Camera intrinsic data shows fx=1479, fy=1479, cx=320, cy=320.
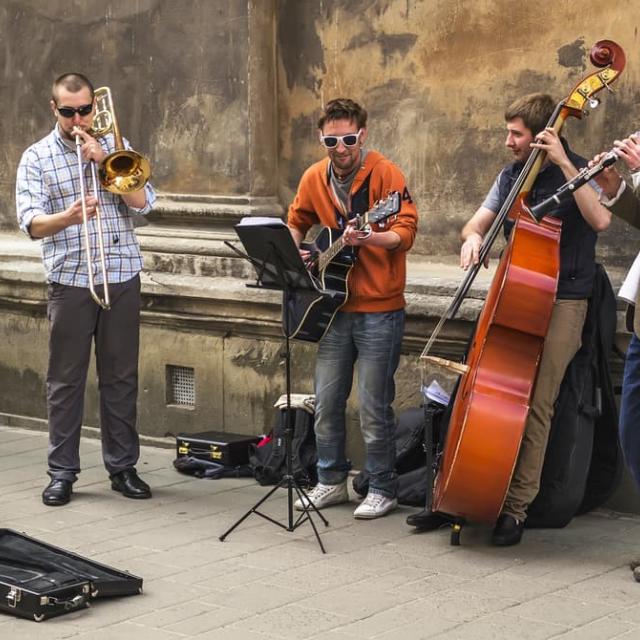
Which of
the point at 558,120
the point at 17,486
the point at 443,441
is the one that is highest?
the point at 558,120

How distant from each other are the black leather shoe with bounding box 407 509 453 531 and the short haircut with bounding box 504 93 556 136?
159cm

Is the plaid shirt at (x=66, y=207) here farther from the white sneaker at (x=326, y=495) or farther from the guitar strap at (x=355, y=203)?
the white sneaker at (x=326, y=495)

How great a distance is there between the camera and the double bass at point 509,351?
18.0 ft

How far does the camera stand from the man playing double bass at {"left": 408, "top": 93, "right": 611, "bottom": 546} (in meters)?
5.80

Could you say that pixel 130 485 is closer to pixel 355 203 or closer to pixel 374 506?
pixel 374 506

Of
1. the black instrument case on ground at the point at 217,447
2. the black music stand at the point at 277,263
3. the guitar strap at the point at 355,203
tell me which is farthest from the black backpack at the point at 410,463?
the guitar strap at the point at 355,203

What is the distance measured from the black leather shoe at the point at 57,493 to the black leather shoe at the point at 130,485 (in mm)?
238

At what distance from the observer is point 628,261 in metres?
6.54

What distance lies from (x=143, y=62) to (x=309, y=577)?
3718 mm

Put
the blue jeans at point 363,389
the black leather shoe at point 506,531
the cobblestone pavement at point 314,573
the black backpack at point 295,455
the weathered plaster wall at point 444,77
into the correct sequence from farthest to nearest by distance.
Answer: the black backpack at point 295,455 → the weathered plaster wall at point 444,77 → the blue jeans at point 363,389 → the black leather shoe at point 506,531 → the cobblestone pavement at point 314,573

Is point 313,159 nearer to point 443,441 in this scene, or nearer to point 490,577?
point 443,441

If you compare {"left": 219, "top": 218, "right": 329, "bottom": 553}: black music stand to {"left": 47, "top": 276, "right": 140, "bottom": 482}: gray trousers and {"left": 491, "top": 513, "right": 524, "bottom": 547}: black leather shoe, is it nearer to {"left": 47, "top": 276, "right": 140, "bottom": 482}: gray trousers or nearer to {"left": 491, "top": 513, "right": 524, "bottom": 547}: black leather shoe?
{"left": 491, "top": 513, "right": 524, "bottom": 547}: black leather shoe

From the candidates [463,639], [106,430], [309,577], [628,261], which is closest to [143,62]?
[106,430]

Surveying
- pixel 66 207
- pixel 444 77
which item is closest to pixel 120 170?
pixel 66 207
